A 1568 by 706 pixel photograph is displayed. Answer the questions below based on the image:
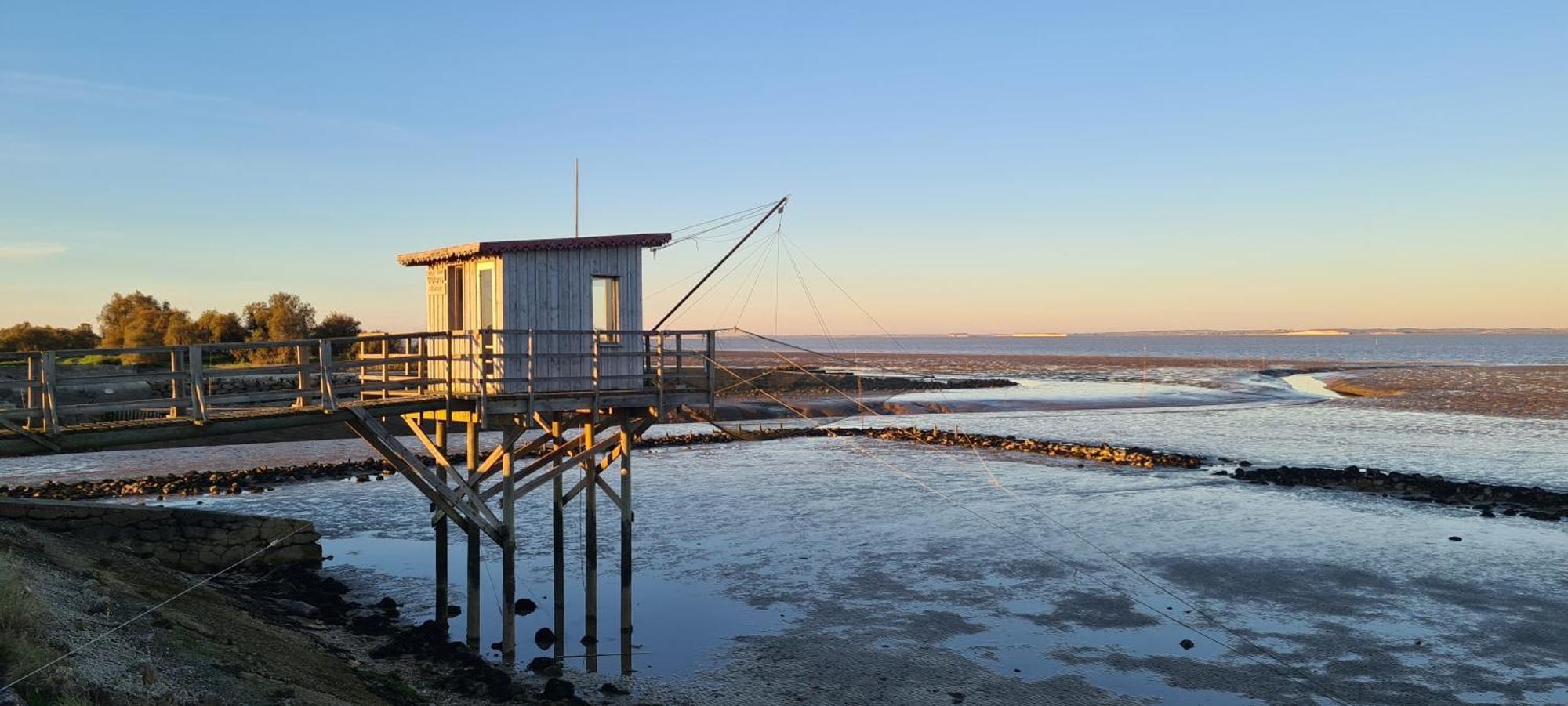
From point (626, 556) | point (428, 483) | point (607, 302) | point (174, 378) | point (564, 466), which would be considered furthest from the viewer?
point (607, 302)

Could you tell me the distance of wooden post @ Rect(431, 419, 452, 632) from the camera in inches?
765

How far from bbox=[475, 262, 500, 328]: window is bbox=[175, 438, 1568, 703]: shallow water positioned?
587 centimetres

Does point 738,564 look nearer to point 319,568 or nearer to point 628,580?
point 628,580

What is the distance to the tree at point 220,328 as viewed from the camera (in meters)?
75.5

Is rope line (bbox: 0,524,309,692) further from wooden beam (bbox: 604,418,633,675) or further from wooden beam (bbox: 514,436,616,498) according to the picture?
wooden beam (bbox: 604,418,633,675)

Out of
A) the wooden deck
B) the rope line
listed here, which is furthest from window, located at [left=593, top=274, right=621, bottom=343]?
the rope line

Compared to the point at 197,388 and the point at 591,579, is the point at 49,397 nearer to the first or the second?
the point at 197,388

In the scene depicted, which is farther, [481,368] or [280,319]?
[280,319]

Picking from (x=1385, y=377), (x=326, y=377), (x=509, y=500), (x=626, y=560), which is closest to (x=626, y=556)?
(x=626, y=560)

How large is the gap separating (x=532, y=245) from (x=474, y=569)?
20.6 ft

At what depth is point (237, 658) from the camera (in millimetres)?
13398

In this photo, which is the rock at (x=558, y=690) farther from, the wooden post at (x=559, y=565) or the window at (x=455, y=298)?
the window at (x=455, y=298)

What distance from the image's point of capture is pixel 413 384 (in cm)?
1878

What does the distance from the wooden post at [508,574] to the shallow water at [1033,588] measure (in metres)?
1.22
